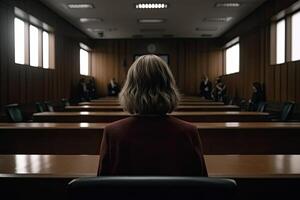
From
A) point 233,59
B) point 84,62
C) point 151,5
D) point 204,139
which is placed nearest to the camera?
point 204,139

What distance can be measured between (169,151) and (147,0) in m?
8.93

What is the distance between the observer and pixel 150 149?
1340mm

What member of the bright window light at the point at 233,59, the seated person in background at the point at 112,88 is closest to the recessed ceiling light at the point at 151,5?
the bright window light at the point at 233,59

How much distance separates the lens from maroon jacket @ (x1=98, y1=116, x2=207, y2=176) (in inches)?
52.9

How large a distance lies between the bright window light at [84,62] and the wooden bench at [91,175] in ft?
46.3

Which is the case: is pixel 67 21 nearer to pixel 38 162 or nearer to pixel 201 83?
pixel 201 83

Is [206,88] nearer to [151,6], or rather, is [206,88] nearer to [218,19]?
[218,19]

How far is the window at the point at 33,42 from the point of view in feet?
29.2

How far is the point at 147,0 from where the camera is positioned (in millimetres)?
9812

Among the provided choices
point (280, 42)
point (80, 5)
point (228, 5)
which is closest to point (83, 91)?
point (80, 5)

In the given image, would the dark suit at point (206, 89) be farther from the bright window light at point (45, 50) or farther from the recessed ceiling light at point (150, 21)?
the bright window light at point (45, 50)

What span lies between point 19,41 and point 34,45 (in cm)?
121

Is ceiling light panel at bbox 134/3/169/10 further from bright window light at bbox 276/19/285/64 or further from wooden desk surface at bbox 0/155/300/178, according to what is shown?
wooden desk surface at bbox 0/155/300/178

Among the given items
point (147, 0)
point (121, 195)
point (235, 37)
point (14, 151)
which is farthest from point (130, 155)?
point (235, 37)
